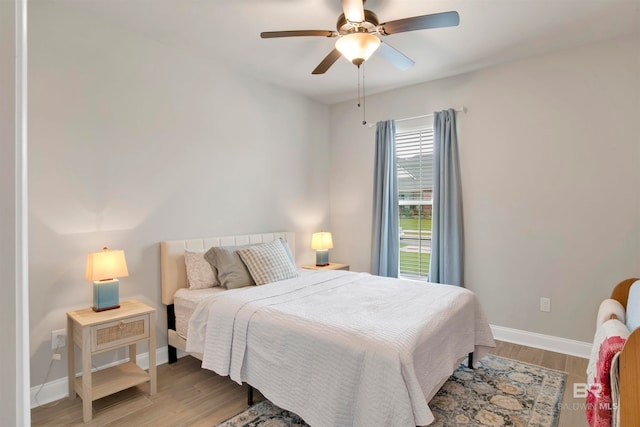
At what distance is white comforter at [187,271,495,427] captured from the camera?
168cm

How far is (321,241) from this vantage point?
14.3 ft

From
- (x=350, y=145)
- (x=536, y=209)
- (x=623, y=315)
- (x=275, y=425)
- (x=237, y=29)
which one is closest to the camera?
(x=623, y=315)

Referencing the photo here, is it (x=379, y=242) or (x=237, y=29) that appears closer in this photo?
(x=237, y=29)

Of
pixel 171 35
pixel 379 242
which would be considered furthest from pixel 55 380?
pixel 379 242

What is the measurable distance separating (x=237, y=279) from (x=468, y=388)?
1996 millimetres

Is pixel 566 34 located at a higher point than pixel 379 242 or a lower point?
higher

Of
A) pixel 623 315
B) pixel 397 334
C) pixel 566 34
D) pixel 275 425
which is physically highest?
pixel 566 34

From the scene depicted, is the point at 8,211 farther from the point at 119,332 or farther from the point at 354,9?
the point at 119,332

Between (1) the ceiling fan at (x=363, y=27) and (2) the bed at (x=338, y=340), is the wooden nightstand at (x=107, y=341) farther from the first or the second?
(1) the ceiling fan at (x=363, y=27)

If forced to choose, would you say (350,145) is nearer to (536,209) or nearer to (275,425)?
(536,209)

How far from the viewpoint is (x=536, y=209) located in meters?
3.37

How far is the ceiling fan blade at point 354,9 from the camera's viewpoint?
78.6 inches

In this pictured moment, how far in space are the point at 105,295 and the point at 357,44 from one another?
8.07ft

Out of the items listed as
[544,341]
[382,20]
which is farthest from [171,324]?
[544,341]
